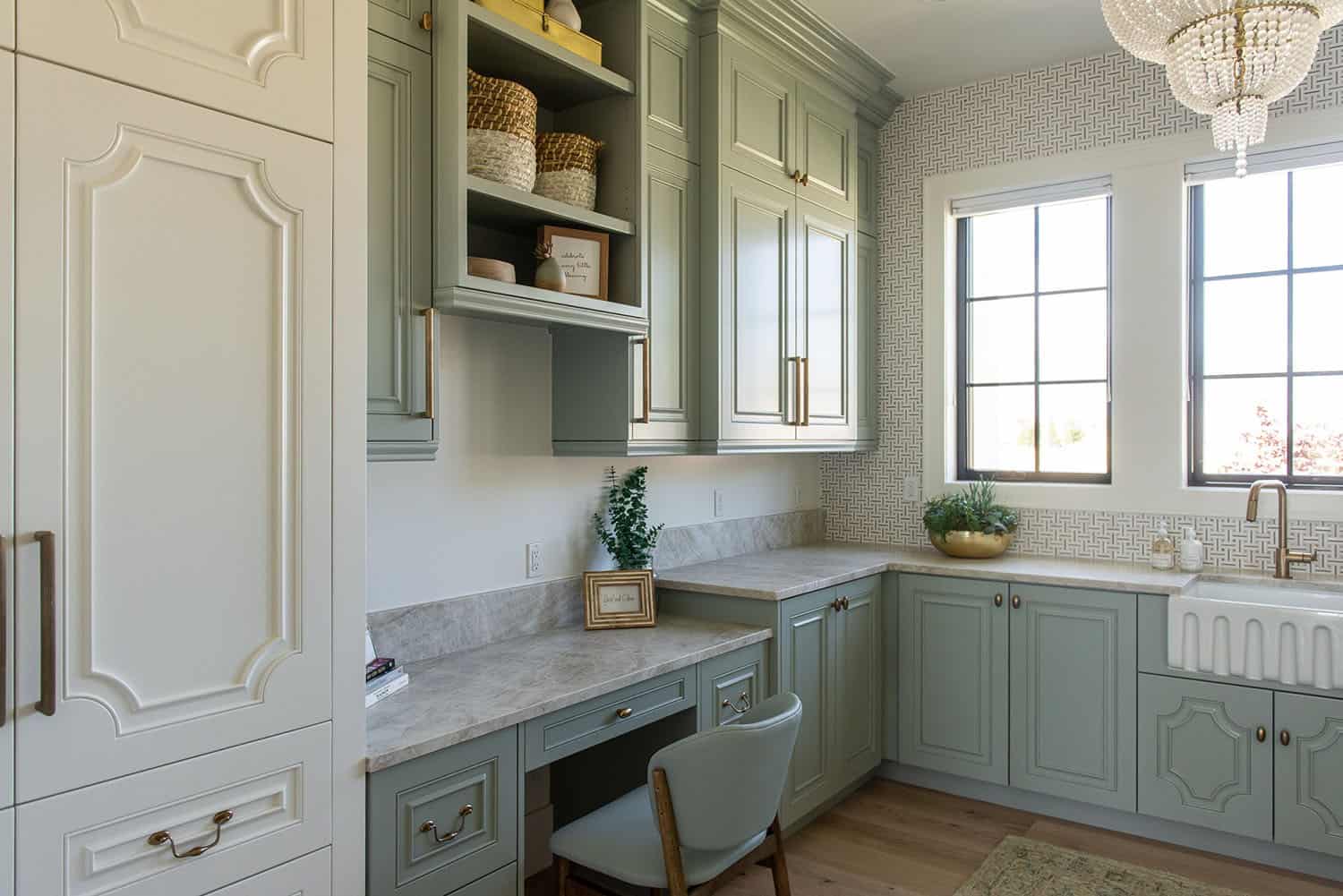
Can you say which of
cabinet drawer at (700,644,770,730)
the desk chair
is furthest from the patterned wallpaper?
the desk chair

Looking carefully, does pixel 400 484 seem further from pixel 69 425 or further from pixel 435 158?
pixel 69 425

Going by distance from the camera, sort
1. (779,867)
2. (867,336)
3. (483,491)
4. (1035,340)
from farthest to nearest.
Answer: (867,336) < (1035,340) < (483,491) < (779,867)

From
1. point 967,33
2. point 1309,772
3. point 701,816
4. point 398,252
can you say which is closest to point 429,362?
point 398,252

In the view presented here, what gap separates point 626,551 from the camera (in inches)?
113

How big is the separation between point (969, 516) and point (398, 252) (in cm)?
236

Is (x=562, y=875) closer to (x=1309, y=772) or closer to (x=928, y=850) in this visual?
(x=928, y=850)

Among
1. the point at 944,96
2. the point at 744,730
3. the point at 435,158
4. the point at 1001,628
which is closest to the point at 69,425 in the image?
the point at 435,158

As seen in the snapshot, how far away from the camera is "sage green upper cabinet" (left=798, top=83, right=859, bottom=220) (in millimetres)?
3287

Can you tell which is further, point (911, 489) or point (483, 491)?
point (911, 489)

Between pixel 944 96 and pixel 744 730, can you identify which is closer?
pixel 744 730

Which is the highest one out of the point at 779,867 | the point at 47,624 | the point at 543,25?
the point at 543,25

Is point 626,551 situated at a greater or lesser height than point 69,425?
lesser

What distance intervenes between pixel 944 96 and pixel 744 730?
120 inches

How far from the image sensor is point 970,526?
340cm
